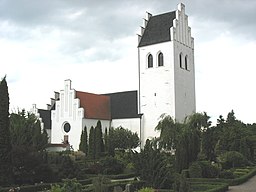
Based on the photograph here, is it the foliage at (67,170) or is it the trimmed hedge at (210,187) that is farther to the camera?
the foliage at (67,170)

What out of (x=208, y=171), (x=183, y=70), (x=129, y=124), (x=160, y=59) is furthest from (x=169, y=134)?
(x=208, y=171)

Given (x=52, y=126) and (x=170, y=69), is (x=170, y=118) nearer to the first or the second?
(x=170, y=69)

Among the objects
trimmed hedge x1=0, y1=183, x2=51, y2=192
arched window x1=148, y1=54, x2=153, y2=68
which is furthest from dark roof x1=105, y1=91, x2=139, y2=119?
trimmed hedge x1=0, y1=183, x2=51, y2=192

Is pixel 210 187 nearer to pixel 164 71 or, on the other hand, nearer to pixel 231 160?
pixel 231 160

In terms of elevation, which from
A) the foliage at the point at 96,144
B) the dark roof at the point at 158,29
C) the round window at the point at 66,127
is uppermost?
the dark roof at the point at 158,29

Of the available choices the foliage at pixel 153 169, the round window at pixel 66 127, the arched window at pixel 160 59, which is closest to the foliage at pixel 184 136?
the arched window at pixel 160 59

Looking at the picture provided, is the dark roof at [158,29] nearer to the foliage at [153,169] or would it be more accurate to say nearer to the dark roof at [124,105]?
the dark roof at [124,105]

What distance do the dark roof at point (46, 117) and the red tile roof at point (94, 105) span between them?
8092mm

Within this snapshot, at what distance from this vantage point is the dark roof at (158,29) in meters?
49.1

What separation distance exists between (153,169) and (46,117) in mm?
41354

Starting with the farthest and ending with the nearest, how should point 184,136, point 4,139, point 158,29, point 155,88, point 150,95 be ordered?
point 158,29, point 150,95, point 155,88, point 184,136, point 4,139

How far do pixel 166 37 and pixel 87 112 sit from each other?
541 inches

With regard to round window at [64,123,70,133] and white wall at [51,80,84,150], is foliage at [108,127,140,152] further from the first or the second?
round window at [64,123,70,133]

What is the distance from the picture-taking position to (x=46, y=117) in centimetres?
5662
